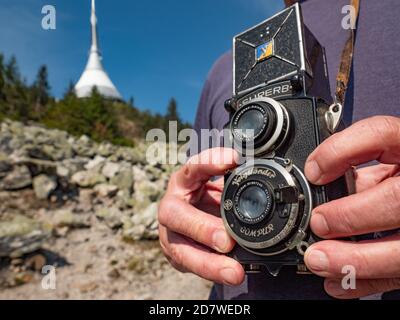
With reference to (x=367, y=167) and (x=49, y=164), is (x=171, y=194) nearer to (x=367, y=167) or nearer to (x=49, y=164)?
(x=367, y=167)

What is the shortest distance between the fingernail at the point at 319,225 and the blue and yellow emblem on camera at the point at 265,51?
0.39 metres

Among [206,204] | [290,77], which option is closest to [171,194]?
[206,204]

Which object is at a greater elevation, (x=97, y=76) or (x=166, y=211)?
(x=97, y=76)

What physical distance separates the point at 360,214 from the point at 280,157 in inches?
7.3

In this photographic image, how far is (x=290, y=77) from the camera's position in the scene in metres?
0.68

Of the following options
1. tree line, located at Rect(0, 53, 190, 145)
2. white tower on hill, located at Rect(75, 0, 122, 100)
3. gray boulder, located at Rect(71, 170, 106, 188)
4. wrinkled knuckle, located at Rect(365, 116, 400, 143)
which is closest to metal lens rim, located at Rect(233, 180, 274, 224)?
wrinkled knuckle, located at Rect(365, 116, 400, 143)

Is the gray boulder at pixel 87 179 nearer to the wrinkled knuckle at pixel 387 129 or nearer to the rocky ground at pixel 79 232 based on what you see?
the rocky ground at pixel 79 232

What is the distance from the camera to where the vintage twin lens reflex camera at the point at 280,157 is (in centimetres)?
61

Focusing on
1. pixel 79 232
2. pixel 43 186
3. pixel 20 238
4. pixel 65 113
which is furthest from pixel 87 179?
pixel 65 113

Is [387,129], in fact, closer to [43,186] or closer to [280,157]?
[280,157]

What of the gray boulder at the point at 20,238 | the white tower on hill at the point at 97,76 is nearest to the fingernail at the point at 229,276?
the gray boulder at the point at 20,238

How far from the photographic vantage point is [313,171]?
1.90ft
